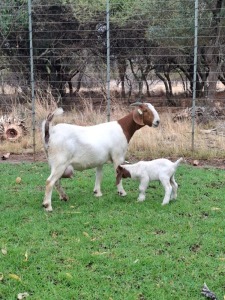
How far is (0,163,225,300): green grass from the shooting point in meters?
3.83

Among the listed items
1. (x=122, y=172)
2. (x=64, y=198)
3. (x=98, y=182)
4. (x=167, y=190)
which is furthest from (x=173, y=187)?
(x=64, y=198)

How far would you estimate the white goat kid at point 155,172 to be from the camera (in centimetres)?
579

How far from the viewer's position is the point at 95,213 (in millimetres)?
5633

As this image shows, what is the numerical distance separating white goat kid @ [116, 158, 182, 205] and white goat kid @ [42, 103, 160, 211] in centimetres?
33

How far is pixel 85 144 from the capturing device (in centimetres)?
589

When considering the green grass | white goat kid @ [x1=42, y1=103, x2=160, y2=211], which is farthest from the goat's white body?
the green grass

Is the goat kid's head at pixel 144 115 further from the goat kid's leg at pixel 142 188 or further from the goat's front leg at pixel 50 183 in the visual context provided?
the goat's front leg at pixel 50 183

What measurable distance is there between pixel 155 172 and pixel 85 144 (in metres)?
0.99

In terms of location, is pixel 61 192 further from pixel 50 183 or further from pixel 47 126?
pixel 47 126

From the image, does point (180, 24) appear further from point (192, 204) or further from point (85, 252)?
point (85, 252)

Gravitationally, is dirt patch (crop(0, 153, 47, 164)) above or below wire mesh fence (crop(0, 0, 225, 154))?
below

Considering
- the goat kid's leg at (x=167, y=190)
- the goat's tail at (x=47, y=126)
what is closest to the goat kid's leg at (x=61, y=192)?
the goat's tail at (x=47, y=126)

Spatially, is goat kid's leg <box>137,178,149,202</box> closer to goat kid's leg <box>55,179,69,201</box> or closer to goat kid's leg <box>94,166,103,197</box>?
goat kid's leg <box>94,166,103,197</box>

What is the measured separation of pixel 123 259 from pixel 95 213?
→ 140cm
